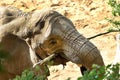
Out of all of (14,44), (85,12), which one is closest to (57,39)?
(14,44)

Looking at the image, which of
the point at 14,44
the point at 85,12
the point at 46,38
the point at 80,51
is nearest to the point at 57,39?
the point at 46,38

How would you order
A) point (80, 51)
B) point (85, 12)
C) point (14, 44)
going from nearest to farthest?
point (80, 51) → point (14, 44) → point (85, 12)

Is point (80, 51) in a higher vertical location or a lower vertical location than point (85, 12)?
higher

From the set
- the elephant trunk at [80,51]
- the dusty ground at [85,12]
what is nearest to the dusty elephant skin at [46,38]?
the elephant trunk at [80,51]

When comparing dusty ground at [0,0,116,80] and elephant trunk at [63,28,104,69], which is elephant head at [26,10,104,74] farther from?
dusty ground at [0,0,116,80]

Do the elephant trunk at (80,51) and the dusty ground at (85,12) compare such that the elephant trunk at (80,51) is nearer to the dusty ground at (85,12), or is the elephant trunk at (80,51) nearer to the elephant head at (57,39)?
the elephant head at (57,39)

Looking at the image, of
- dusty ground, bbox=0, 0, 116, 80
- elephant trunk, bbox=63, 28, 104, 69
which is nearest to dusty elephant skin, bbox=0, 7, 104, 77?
elephant trunk, bbox=63, 28, 104, 69

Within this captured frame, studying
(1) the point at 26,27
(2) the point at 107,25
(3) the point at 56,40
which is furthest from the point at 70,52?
(2) the point at 107,25

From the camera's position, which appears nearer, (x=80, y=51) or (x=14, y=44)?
(x=80, y=51)

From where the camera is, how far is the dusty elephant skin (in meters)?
3.28

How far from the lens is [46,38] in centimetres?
344

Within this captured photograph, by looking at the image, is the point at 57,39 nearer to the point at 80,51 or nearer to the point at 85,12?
the point at 80,51

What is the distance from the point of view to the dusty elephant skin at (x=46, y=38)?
3279 mm

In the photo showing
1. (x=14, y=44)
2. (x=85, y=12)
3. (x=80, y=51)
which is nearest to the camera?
(x=80, y=51)
